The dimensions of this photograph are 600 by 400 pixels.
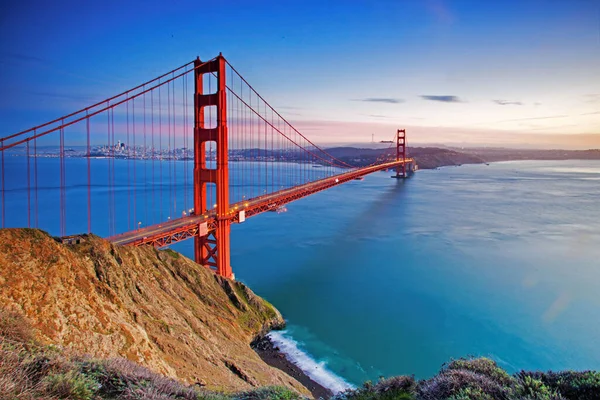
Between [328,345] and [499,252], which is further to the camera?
[499,252]

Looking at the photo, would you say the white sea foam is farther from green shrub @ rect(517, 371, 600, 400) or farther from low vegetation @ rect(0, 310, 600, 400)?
green shrub @ rect(517, 371, 600, 400)

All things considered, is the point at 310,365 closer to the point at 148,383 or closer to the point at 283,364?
the point at 283,364

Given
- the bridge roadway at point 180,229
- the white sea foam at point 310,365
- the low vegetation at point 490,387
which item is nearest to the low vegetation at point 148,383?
the low vegetation at point 490,387

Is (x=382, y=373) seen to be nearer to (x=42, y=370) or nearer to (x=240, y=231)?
(x=42, y=370)

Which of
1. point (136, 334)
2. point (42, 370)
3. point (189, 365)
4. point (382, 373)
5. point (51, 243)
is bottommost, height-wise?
point (382, 373)

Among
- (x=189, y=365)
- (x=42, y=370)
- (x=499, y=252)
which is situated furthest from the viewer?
(x=499, y=252)

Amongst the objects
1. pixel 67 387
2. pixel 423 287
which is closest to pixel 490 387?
pixel 67 387

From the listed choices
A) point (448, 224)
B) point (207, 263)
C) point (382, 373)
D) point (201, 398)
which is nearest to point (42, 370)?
point (201, 398)
